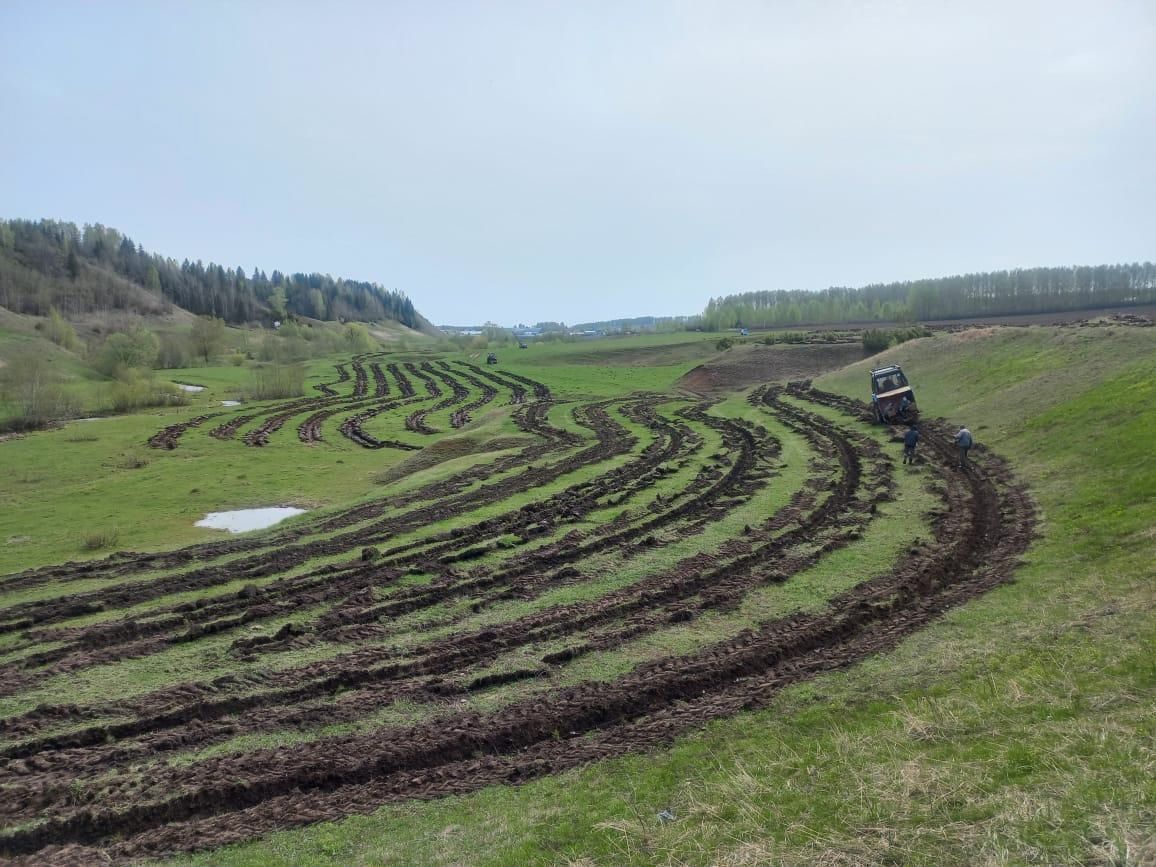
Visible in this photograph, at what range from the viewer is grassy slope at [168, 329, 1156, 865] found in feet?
23.3

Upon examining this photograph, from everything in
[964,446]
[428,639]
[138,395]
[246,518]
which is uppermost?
[138,395]

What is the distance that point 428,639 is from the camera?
50.2 ft

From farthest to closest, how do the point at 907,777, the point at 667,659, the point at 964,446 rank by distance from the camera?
the point at 964,446, the point at 667,659, the point at 907,777

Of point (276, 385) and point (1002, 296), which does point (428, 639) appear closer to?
point (276, 385)

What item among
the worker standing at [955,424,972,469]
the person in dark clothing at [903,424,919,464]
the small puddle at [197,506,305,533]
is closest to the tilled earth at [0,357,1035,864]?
the worker standing at [955,424,972,469]

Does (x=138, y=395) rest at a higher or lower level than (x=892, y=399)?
higher

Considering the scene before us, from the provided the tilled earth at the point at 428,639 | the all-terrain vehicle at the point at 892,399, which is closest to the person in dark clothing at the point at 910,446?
the tilled earth at the point at 428,639

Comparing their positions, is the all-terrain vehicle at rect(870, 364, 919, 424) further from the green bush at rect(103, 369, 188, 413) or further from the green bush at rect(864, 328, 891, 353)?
the green bush at rect(103, 369, 188, 413)

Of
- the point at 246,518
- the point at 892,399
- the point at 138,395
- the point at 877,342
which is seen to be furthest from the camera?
the point at 877,342

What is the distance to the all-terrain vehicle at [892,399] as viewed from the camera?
39.9 metres

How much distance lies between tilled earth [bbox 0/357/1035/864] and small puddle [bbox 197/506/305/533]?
14.7 ft

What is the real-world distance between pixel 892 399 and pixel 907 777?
116ft

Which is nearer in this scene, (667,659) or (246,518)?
(667,659)

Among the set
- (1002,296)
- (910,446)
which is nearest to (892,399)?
(910,446)
